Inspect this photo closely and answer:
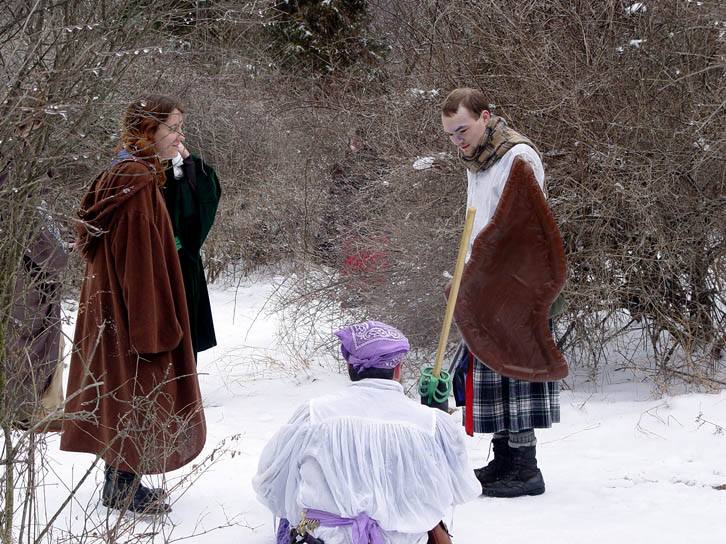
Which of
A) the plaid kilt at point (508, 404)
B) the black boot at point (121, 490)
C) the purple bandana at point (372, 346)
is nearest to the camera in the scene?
the purple bandana at point (372, 346)

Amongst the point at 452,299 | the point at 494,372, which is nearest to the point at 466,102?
the point at 452,299

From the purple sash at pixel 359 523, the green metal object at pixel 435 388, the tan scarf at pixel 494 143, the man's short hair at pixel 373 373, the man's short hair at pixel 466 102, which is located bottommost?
the purple sash at pixel 359 523

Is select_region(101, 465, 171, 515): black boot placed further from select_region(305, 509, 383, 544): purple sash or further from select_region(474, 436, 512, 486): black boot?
select_region(474, 436, 512, 486): black boot

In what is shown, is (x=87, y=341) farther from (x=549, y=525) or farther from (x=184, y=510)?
(x=549, y=525)

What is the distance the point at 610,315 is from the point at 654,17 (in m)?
1.95

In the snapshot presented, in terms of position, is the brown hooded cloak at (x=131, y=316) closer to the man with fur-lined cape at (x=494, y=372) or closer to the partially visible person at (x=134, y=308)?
the partially visible person at (x=134, y=308)

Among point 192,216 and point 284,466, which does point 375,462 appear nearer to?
point 284,466

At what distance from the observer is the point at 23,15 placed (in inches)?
160

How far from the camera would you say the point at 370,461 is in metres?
3.05

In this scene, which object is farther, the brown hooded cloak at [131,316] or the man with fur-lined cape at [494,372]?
the man with fur-lined cape at [494,372]

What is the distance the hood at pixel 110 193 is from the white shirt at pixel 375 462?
1383mm

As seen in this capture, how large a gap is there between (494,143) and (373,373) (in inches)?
56.1

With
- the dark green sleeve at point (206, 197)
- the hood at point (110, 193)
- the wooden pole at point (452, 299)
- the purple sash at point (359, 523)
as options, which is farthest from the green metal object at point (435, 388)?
the hood at point (110, 193)

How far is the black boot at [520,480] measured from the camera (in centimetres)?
433
